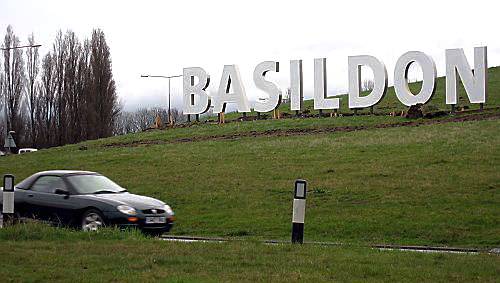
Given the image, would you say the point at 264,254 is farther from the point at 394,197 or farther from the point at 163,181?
the point at 163,181

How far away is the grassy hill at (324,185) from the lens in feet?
33.3

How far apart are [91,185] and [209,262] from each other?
6616 mm

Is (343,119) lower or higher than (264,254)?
higher

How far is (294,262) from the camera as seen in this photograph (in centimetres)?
939

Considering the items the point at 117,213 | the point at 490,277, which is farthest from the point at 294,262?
the point at 117,213

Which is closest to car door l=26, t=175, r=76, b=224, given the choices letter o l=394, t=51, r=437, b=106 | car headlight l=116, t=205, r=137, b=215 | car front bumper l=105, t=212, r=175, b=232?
car front bumper l=105, t=212, r=175, b=232

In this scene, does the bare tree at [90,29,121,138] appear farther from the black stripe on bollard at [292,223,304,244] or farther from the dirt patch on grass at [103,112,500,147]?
the black stripe on bollard at [292,223,304,244]

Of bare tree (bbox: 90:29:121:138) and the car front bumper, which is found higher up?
bare tree (bbox: 90:29:121:138)

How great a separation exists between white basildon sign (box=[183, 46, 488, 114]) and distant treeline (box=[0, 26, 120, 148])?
18.6 metres

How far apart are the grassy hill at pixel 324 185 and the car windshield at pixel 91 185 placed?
9.76 feet

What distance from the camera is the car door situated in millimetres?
14516

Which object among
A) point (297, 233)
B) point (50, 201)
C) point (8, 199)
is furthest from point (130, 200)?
point (297, 233)

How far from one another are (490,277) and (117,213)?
7562mm

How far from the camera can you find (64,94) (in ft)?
217
